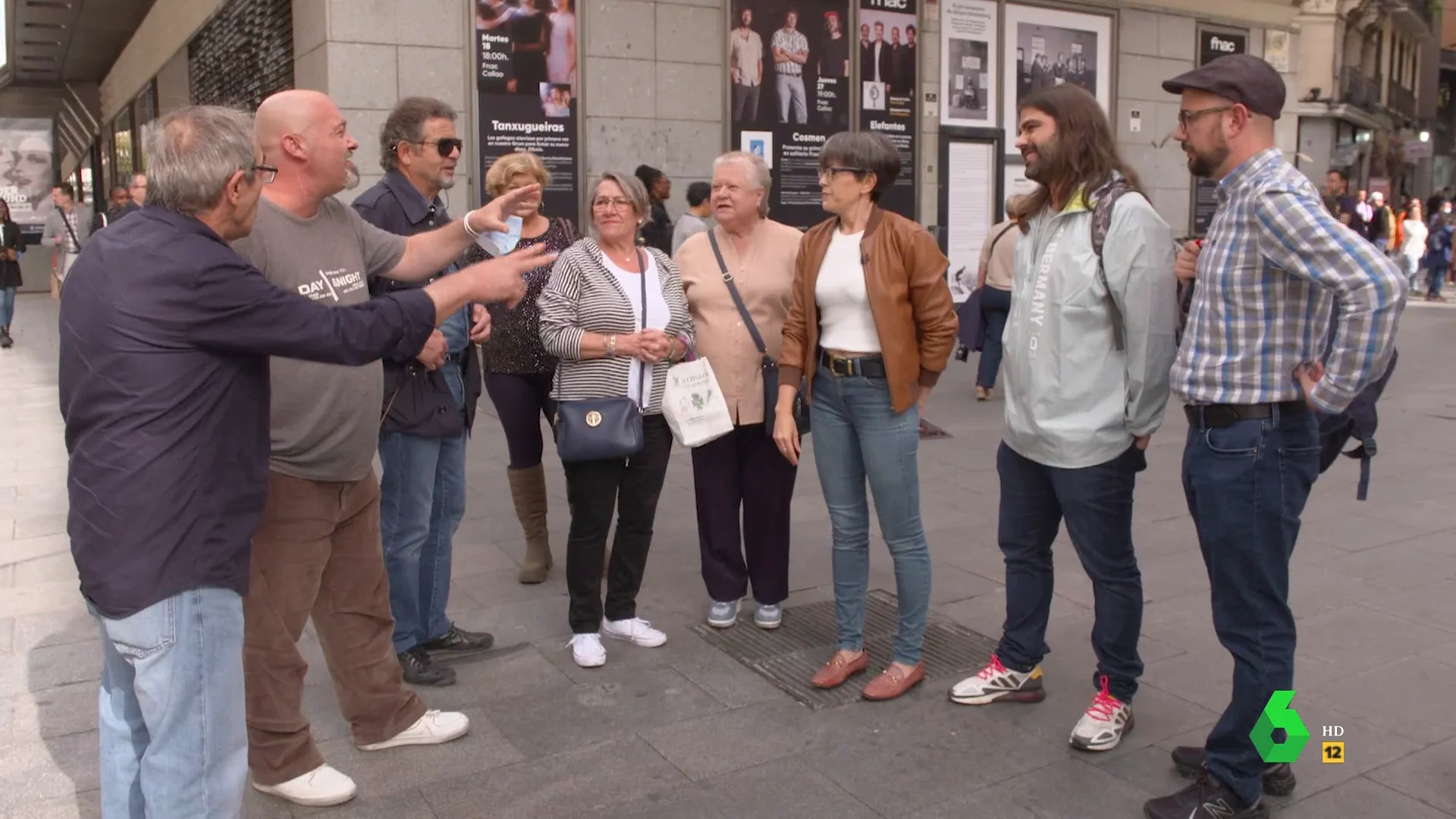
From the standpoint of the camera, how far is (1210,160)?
3135 mm

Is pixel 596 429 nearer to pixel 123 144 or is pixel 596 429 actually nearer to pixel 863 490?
pixel 863 490

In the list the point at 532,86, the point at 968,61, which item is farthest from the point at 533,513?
the point at 968,61

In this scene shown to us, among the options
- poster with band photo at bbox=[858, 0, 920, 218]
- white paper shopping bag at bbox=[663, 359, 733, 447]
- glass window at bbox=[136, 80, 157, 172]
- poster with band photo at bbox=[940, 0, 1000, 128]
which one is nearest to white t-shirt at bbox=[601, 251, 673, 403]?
white paper shopping bag at bbox=[663, 359, 733, 447]

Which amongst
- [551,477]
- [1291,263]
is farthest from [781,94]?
[1291,263]

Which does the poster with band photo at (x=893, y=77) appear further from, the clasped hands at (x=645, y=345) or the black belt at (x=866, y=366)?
the black belt at (x=866, y=366)

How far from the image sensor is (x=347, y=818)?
3.32m

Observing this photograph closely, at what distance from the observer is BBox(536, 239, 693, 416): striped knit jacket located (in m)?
4.38

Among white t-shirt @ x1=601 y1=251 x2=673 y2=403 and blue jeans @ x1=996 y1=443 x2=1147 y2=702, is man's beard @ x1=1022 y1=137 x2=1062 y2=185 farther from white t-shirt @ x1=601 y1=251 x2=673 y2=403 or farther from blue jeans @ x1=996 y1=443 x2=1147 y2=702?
white t-shirt @ x1=601 y1=251 x2=673 y2=403

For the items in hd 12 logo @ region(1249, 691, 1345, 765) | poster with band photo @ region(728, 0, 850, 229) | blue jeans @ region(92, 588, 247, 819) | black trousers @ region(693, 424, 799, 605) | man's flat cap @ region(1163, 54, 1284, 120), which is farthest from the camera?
poster with band photo @ region(728, 0, 850, 229)

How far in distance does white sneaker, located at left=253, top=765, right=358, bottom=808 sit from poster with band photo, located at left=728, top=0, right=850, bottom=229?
950 cm

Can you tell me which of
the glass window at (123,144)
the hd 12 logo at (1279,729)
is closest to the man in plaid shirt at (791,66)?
the hd 12 logo at (1279,729)

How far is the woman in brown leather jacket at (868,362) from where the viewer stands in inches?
158

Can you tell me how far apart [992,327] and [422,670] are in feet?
21.5

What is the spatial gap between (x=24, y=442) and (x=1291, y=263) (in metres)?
8.79
